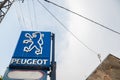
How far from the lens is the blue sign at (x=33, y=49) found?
10426 millimetres

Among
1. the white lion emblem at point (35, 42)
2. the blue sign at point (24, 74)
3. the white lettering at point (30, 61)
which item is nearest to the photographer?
the blue sign at point (24, 74)

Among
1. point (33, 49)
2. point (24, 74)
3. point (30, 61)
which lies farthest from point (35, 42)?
point (24, 74)

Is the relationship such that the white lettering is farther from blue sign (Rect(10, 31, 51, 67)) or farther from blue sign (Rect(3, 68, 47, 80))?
blue sign (Rect(3, 68, 47, 80))

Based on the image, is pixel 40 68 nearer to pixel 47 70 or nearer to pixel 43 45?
pixel 47 70

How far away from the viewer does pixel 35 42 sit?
11414 millimetres

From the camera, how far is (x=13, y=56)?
10.6 meters

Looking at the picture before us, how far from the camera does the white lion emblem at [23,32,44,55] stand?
36.1 feet

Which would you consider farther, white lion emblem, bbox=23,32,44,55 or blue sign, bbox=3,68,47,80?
white lion emblem, bbox=23,32,44,55

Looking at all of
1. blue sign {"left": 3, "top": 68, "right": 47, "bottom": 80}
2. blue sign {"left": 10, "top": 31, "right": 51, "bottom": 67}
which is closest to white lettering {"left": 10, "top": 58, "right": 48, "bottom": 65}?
blue sign {"left": 10, "top": 31, "right": 51, "bottom": 67}

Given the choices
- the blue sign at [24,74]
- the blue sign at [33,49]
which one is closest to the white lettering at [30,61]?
the blue sign at [33,49]

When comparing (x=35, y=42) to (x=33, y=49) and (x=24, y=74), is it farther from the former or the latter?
(x=24, y=74)

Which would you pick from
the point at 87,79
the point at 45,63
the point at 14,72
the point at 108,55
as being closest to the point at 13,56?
the point at 14,72

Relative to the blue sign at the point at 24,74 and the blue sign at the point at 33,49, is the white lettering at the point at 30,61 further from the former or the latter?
the blue sign at the point at 24,74

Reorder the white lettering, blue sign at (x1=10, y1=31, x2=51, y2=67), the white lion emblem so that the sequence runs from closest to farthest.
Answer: the white lettering, blue sign at (x1=10, y1=31, x2=51, y2=67), the white lion emblem
